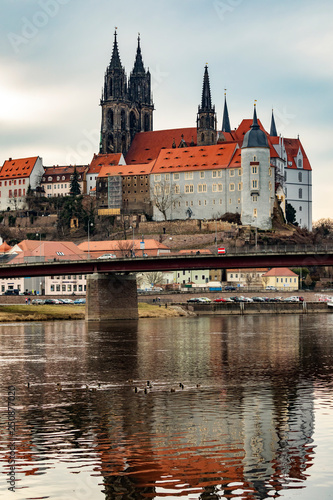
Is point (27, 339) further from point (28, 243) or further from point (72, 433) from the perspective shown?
point (28, 243)

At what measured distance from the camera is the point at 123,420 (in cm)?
2877

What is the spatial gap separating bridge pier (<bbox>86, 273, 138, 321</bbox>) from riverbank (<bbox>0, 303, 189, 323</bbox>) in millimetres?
5117

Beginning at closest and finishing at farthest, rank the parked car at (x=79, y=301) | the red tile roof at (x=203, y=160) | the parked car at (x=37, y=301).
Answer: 1. the parked car at (x=37, y=301)
2. the parked car at (x=79, y=301)
3. the red tile roof at (x=203, y=160)

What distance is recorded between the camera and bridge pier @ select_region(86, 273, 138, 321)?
4082 inches

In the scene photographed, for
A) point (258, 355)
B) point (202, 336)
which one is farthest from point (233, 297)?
point (258, 355)

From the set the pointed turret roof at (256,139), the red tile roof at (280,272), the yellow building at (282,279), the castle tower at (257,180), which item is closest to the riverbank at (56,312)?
the yellow building at (282,279)

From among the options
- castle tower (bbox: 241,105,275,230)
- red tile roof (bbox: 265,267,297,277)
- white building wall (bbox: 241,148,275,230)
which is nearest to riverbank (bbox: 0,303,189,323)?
red tile roof (bbox: 265,267,297,277)

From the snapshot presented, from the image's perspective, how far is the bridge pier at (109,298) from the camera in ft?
340

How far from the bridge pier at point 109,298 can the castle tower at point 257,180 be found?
249 ft

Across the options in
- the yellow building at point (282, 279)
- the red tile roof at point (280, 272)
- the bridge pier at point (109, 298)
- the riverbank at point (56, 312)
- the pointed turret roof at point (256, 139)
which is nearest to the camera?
the riverbank at point (56, 312)

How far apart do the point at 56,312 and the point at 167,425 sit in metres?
82.5

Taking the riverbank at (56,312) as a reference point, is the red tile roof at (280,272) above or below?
above

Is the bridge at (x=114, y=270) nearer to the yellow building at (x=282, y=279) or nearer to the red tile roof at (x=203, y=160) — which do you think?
the yellow building at (x=282, y=279)

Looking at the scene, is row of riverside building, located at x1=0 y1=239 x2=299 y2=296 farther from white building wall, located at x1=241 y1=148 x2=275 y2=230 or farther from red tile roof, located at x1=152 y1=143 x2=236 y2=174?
red tile roof, located at x1=152 y1=143 x2=236 y2=174
